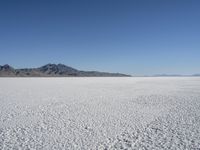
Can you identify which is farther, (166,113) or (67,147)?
(166,113)

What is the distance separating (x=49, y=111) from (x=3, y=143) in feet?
13.0

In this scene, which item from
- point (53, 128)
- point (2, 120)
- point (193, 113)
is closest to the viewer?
point (53, 128)

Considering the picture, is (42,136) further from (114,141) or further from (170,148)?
(170,148)

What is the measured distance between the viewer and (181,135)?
19.5ft

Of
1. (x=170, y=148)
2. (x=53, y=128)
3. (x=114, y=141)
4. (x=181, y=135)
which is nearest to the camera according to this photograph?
(x=170, y=148)

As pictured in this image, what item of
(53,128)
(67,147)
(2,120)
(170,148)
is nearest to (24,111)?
(2,120)

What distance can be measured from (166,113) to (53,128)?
4.58 metres

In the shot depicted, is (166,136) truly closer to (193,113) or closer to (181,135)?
(181,135)

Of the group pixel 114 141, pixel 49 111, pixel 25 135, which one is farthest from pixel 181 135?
pixel 49 111

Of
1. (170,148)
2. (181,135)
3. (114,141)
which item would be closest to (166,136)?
(181,135)

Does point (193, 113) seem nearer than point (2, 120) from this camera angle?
No

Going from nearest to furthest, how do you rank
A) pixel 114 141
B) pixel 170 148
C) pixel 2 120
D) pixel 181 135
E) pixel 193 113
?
pixel 170 148
pixel 114 141
pixel 181 135
pixel 2 120
pixel 193 113

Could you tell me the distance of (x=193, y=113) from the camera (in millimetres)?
8820

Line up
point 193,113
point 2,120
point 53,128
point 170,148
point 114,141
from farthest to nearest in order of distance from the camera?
point 193,113 → point 2,120 → point 53,128 → point 114,141 → point 170,148
